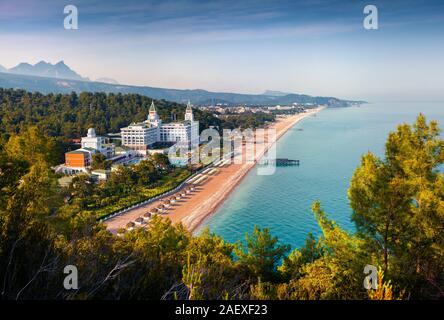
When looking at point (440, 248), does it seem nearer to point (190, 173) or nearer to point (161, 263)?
point (161, 263)

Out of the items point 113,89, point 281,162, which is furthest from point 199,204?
point 113,89

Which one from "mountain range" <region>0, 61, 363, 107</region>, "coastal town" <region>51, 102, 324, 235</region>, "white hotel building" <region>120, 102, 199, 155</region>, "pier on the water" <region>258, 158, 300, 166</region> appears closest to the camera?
"coastal town" <region>51, 102, 324, 235</region>

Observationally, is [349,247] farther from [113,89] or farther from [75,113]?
[113,89]

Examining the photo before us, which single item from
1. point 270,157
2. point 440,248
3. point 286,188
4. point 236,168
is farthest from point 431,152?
point 270,157

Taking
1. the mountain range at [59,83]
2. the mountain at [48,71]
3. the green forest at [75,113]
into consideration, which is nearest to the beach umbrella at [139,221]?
the green forest at [75,113]

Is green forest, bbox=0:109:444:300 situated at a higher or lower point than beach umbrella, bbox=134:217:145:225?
higher

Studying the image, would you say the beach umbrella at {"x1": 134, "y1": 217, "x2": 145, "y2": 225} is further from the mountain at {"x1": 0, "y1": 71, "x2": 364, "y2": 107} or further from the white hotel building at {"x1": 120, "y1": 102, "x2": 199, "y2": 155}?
the mountain at {"x1": 0, "y1": 71, "x2": 364, "y2": 107}

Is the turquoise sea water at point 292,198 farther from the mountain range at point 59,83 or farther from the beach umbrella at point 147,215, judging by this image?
the mountain range at point 59,83

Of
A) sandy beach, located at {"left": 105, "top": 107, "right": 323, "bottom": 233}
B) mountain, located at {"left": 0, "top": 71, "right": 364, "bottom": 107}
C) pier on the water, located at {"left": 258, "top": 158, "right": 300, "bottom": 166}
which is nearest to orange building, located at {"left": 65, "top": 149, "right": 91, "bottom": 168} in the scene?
sandy beach, located at {"left": 105, "top": 107, "right": 323, "bottom": 233}
